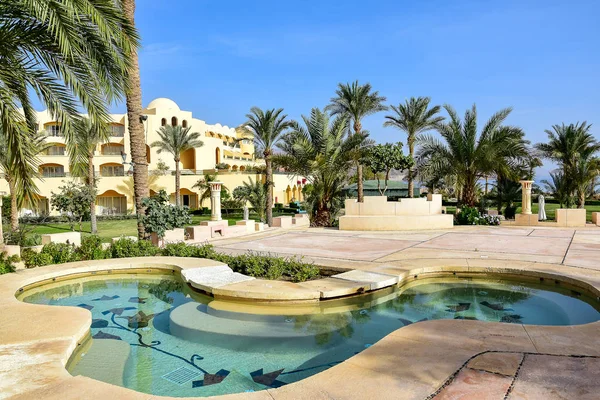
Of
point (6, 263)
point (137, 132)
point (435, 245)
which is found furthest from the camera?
point (137, 132)

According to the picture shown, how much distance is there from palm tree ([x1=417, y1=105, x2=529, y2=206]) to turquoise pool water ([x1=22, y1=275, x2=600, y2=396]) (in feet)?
47.4

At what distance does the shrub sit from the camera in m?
10.8

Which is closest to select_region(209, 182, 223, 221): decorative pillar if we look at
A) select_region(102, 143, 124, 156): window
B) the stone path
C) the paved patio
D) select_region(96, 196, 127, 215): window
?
the stone path

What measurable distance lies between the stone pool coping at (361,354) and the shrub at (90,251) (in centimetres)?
437

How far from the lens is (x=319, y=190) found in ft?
67.3

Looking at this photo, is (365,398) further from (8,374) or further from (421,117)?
(421,117)

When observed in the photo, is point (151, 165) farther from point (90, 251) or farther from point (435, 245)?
point (435, 245)

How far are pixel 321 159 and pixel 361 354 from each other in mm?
16079

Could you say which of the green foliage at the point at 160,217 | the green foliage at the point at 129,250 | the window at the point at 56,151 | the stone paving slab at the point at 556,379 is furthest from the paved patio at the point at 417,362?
the window at the point at 56,151

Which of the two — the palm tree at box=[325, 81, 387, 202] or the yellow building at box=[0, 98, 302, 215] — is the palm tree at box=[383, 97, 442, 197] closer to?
the palm tree at box=[325, 81, 387, 202]

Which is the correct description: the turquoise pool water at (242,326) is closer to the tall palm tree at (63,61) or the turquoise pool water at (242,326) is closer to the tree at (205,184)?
the tall palm tree at (63,61)

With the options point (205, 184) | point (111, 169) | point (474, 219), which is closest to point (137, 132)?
point (474, 219)

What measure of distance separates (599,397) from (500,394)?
741 millimetres

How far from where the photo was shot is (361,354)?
4.23 metres
